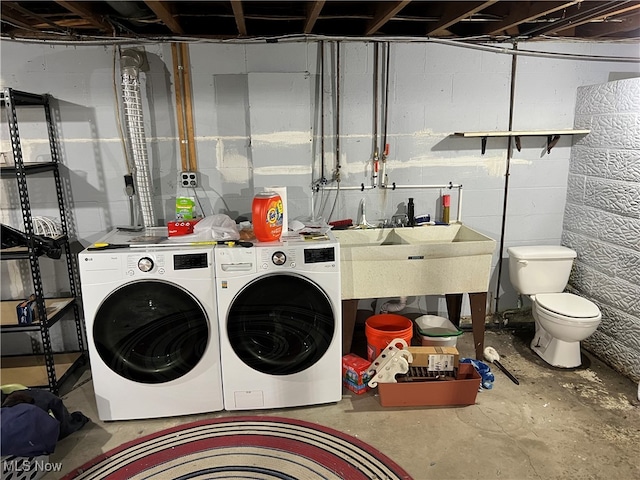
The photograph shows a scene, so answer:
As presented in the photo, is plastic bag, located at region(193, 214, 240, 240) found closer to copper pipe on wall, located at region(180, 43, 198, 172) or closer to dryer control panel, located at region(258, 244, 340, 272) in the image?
dryer control panel, located at region(258, 244, 340, 272)

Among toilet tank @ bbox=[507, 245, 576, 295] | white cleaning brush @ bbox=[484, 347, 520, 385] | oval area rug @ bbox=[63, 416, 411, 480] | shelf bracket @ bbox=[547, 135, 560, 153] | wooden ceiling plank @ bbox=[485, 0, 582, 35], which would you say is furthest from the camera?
shelf bracket @ bbox=[547, 135, 560, 153]

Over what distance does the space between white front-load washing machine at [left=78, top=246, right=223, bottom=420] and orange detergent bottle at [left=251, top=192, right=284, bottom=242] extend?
29 centimetres

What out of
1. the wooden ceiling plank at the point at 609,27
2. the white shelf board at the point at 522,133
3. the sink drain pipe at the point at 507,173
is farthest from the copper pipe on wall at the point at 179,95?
the wooden ceiling plank at the point at 609,27

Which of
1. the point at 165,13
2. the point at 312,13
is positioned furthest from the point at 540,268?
the point at 165,13

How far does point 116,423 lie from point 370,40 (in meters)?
2.75

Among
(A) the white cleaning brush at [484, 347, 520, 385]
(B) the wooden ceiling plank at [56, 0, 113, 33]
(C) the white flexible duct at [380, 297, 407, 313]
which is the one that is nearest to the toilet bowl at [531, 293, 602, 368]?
A: (A) the white cleaning brush at [484, 347, 520, 385]

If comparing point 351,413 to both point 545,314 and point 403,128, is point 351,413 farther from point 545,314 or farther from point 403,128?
point 403,128

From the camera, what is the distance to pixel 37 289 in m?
2.61

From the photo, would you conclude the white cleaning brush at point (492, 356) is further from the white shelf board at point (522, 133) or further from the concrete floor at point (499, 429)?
the white shelf board at point (522, 133)

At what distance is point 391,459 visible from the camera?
7.39ft

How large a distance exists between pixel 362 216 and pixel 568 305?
1446 mm

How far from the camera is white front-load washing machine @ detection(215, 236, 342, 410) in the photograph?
244 centimetres

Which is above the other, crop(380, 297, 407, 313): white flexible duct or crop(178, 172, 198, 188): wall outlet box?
crop(178, 172, 198, 188): wall outlet box

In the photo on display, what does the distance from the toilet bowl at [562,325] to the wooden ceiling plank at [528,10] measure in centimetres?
172
